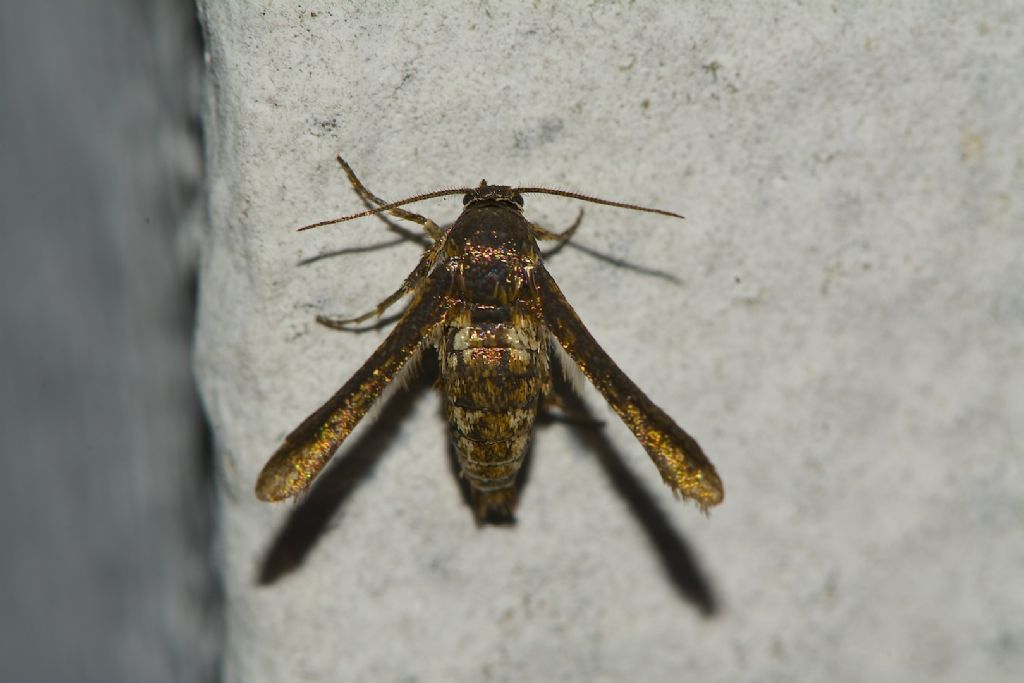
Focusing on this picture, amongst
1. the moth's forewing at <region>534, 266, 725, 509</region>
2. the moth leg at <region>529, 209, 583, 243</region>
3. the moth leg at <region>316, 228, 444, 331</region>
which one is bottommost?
the moth's forewing at <region>534, 266, 725, 509</region>

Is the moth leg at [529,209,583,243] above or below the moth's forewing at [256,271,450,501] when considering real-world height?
above

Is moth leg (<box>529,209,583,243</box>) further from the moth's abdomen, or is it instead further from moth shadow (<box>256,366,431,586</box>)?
moth shadow (<box>256,366,431,586</box>)

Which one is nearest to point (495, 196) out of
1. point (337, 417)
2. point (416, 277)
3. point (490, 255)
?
point (490, 255)

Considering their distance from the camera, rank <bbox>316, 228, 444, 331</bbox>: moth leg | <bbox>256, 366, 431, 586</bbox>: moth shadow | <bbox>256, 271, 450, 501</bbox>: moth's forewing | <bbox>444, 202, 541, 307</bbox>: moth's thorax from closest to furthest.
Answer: <bbox>256, 271, 450, 501</bbox>: moth's forewing < <bbox>444, 202, 541, 307</bbox>: moth's thorax < <bbox>316, 228, 444, 331</bbox>: moth leg < <bbox>256, 366, 431, 586</bbox>: moth shadow

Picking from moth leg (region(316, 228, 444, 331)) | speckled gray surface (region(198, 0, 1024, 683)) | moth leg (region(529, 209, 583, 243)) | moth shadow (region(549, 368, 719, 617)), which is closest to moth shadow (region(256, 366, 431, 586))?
speckled gray surface (region(198, 0, 1024, 683))

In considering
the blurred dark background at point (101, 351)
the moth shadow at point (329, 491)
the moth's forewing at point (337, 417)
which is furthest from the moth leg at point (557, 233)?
the blurred dark background at point (101, 351)

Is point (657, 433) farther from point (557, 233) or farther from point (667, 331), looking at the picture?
point (557, 233)

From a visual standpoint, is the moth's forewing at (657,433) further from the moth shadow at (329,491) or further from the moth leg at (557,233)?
the moth shadow at (329,491)
